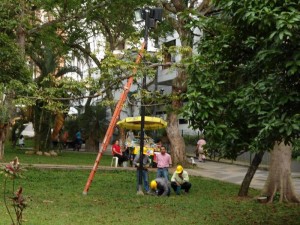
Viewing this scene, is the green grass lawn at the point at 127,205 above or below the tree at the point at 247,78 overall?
below

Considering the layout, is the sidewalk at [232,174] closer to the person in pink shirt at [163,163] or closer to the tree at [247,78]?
the person in pink shirt at [163,163]

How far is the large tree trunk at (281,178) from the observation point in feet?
48.8

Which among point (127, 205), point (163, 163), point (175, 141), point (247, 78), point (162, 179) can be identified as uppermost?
point (247, 78)

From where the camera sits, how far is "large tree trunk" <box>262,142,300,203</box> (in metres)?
14.9

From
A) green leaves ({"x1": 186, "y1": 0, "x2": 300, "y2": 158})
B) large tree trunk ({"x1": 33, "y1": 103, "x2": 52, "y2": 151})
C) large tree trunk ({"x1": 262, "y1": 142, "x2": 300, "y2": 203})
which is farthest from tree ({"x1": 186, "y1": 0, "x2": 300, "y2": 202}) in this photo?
large tree trunk ({"x1": 33, "y1": 103, "x2": 52, "y2": 151})

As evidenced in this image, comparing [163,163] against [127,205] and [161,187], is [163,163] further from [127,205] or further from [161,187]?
[127,205]

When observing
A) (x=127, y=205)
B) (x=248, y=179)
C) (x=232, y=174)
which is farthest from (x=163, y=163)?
(x=232, y=174)

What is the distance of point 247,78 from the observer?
9.30 m

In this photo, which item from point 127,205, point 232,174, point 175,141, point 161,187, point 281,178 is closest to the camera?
point 127,205

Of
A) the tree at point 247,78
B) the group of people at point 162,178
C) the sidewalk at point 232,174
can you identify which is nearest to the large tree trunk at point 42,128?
the sidewalk at point 232,174

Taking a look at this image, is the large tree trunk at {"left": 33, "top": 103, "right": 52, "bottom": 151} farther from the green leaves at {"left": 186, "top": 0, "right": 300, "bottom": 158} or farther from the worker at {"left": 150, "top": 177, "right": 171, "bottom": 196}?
the green leaves at {"left": 186, "top": 0, "right": 300, "bottom": 158}

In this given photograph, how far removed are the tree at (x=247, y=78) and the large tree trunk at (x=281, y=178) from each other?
222 inches

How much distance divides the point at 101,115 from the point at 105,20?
8.46 meters

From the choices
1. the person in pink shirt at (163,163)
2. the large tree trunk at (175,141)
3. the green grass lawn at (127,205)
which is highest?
the large tree trunk at (175,141)
